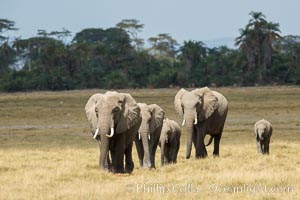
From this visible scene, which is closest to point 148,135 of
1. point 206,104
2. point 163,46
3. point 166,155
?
point 166,155

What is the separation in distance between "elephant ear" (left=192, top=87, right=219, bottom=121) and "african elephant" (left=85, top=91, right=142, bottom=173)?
360cm

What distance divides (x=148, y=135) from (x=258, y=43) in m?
71.5

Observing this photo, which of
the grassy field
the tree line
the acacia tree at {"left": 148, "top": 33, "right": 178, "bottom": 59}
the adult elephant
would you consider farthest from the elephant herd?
the acacia tree at {"left": 148, "top": 33, "right": 178, "bottom": 59}

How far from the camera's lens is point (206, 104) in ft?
68.5

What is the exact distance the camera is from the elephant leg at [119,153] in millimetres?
16422

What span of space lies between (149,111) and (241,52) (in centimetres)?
7358

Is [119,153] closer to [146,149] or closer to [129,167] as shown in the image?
[129,167]

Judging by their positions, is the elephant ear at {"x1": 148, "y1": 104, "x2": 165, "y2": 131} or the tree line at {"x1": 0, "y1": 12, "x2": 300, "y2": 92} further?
the tree line at {"x1": 0, "y1": 12, "x2": 300, "y2": 92}

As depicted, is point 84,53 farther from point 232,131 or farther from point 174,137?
point 174,137

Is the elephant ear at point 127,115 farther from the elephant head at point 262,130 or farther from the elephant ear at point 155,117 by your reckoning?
the elephant head at point 262,130

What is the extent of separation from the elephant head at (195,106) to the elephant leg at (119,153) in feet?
11.7

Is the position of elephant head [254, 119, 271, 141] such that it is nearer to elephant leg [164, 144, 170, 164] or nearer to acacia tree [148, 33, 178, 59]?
→ elephant leg [164, 144, 170, 164]

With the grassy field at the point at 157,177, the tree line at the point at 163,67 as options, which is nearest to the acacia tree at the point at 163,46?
the tree line at the point at 163,67

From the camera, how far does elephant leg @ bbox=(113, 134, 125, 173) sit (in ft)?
53.9
